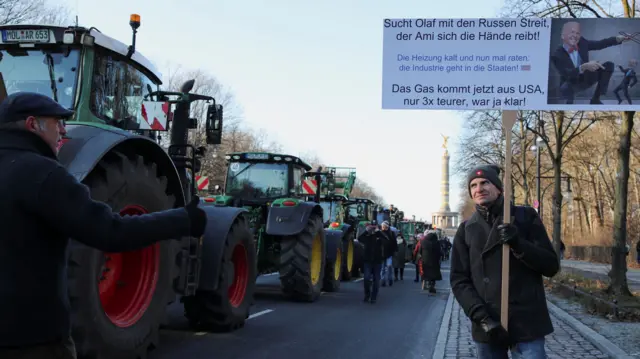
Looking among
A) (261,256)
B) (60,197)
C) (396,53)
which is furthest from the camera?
(261,256)

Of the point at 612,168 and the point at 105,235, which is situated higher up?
the point at 612,168

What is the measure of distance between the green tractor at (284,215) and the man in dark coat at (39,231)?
9.71m

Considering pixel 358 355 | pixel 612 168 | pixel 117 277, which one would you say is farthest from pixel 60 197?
pixel 612 168

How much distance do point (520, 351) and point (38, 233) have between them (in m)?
2.84

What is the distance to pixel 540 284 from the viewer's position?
416 centimetres

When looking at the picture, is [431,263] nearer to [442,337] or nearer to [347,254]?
[347,254]

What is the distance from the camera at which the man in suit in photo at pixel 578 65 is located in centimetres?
879

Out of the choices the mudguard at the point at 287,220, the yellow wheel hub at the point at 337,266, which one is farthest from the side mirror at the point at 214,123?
the yellow wheel hub at the point at 337,266

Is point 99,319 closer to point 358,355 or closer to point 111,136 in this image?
point 111,136

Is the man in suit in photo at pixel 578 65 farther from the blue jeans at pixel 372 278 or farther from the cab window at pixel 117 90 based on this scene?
the blue jeans at pixel 372 278

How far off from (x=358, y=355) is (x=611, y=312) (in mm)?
5633

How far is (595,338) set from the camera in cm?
888

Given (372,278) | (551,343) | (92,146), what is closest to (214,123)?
(92,146)

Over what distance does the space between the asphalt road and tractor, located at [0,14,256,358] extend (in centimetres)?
76
